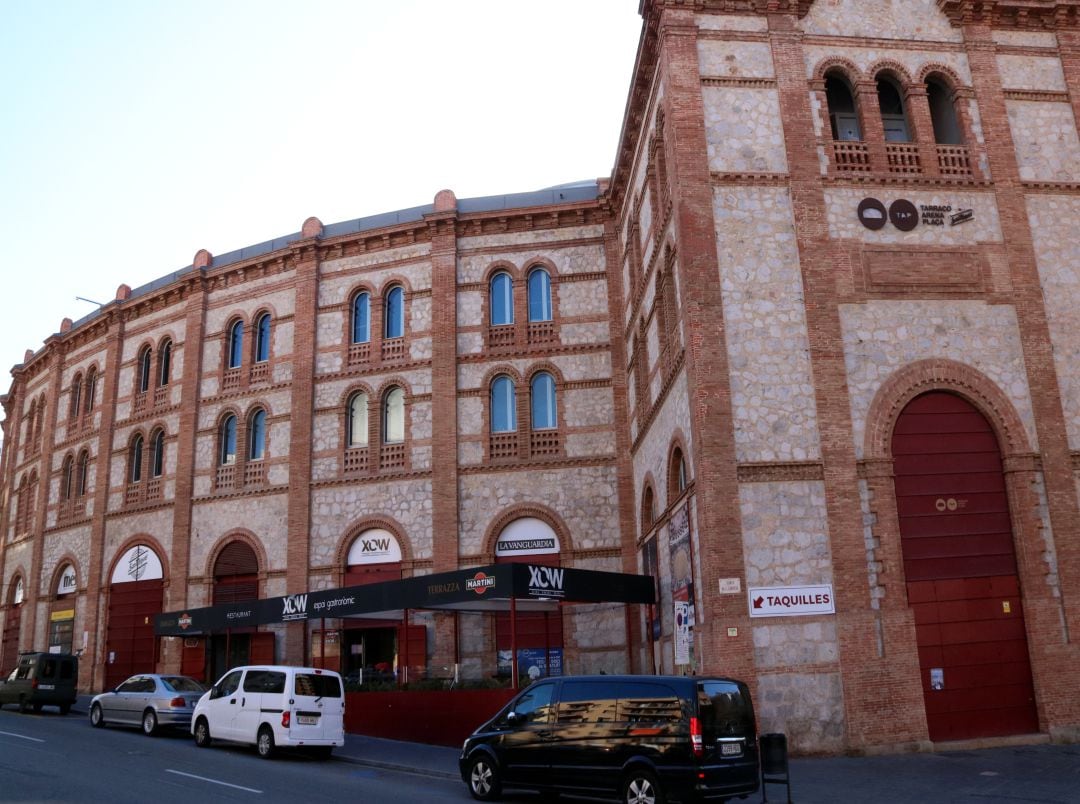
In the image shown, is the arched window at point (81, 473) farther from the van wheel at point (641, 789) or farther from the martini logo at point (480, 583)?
the van wheel at point (641, 789)

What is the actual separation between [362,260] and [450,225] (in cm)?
334

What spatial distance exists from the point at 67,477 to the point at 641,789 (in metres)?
32.1

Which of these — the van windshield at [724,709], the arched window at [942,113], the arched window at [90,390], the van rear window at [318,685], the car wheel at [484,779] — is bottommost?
the car wheel at [484,779]

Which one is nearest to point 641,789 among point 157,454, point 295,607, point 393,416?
point 295,607

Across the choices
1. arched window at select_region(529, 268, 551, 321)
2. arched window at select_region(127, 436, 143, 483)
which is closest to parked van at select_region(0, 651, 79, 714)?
arched window at select_region(127, 436, 143, 483)

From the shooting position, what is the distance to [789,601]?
18.2m

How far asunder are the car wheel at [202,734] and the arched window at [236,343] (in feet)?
51.7

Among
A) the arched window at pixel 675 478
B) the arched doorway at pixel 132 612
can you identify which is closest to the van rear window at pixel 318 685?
the arched window at pixel 675 478

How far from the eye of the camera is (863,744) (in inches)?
692

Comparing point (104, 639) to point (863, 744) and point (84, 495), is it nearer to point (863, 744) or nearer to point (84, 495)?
point (84, 495)

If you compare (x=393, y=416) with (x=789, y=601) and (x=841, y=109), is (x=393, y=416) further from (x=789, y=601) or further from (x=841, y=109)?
(x=841, y=109)

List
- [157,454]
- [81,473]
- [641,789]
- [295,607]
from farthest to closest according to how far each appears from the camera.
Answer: [81,473], [157,454], [295,607], [641,789]

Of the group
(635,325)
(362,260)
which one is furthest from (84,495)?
(635,325)

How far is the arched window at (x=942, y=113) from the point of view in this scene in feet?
73.9
